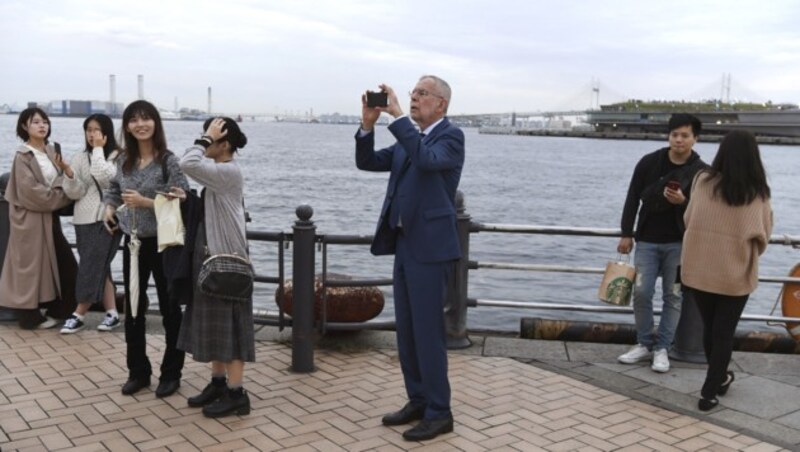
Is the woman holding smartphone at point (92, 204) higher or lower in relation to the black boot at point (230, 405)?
higher

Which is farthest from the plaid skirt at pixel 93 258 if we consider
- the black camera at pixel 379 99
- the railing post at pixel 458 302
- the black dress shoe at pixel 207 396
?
the black camera at pixel 379 99

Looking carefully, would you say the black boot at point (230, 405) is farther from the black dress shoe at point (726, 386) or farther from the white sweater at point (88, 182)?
the black dress shoe at point (726, 386)

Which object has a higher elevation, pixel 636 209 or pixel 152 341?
pixel 636 209

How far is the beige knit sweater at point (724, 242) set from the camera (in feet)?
15.4

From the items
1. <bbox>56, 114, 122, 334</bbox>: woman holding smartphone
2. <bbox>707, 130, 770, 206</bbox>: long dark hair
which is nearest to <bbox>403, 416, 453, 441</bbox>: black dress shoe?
<bbox>707, 130, 770, 206</bbox>: long dark hair

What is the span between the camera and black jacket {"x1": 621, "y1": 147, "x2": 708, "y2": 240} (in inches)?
211

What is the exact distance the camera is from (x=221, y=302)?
14.5ft

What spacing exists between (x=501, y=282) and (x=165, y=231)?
37.4 feet

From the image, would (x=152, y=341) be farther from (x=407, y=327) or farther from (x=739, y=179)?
(x=739, y=179)

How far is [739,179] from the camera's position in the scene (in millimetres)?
4645

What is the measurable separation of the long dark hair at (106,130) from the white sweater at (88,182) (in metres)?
0.07

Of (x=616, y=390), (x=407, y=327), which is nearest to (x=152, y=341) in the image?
(x=407, y=327)

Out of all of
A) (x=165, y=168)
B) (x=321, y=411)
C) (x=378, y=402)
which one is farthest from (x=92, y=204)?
(x=378, y=402)

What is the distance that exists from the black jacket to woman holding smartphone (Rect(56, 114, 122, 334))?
3.85 metres
